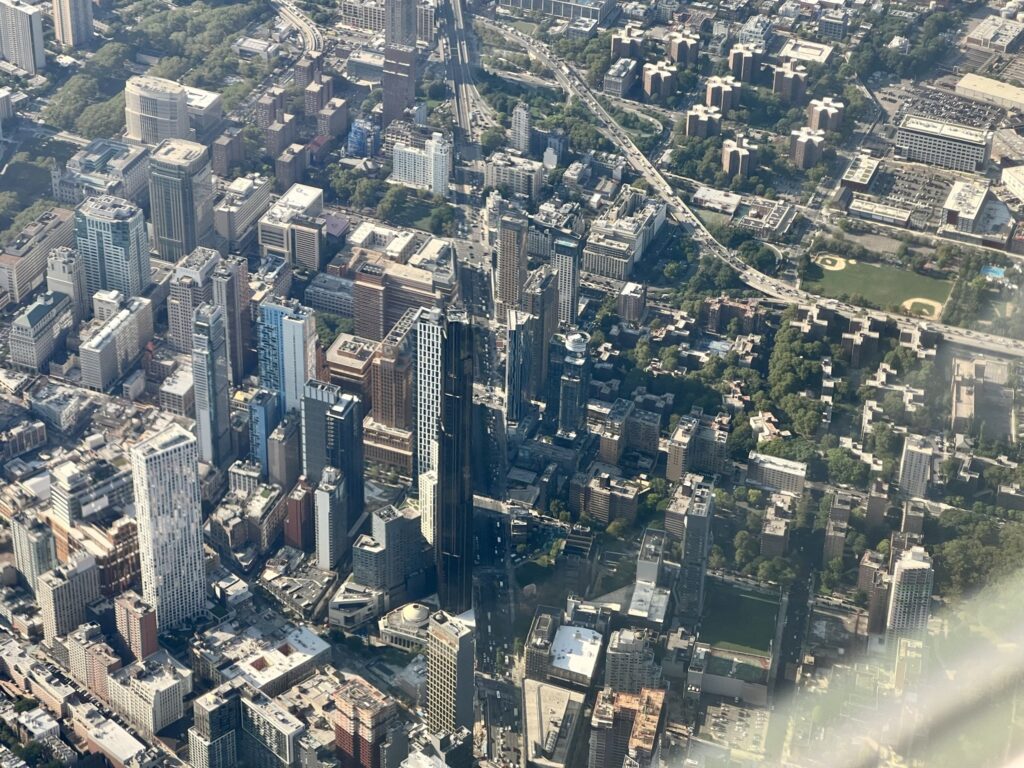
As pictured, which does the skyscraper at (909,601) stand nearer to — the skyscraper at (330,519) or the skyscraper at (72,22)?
the skyscraper at (330,519)

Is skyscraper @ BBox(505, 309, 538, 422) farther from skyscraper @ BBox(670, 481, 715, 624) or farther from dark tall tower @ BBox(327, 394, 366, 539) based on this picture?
skyscraper @ BBox(670, 481, 715, 624)

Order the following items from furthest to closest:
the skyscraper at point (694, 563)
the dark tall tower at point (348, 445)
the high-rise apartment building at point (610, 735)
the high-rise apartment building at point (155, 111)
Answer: the high-rise apartment building at point (155, 111) < the dark tall tower at point (348, 445) < the skyscraper at point (694, 563) < the high-rise apartment building at point (610, 735)

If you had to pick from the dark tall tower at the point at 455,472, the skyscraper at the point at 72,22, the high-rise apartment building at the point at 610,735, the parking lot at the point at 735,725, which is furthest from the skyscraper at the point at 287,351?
the skyscraper at the point at 72,22

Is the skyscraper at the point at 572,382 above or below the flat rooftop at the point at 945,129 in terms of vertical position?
below

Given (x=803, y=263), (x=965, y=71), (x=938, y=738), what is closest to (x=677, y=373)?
(x=803, y=263)

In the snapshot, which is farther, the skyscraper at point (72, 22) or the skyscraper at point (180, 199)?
the skyscraper at point (72, 22)

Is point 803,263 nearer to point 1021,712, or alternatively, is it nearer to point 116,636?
point 1021,712
